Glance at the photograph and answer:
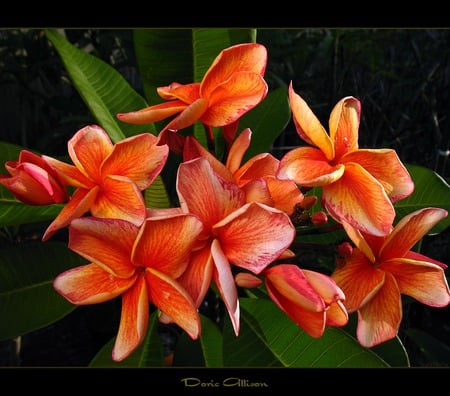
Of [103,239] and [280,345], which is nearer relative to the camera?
[103,239]

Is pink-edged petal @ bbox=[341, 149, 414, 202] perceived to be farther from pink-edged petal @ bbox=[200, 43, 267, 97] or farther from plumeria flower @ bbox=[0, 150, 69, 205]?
plumeria flower @ bbox=[0, 150, 69, 205]

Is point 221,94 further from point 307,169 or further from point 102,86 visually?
point 102,86

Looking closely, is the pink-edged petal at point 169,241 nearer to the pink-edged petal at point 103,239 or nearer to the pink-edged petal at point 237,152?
the pink-edged petal at point 103,239

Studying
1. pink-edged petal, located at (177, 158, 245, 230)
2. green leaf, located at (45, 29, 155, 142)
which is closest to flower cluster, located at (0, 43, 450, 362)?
pink-edged petal, located at (177, 158, 245, 230)

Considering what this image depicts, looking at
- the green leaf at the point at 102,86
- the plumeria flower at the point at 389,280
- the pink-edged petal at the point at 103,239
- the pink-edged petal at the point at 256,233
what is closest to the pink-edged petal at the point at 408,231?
the plumeria flower at the point at 389,280

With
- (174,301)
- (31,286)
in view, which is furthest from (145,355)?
(174,301)

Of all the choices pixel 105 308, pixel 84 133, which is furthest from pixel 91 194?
pixel 105 308
